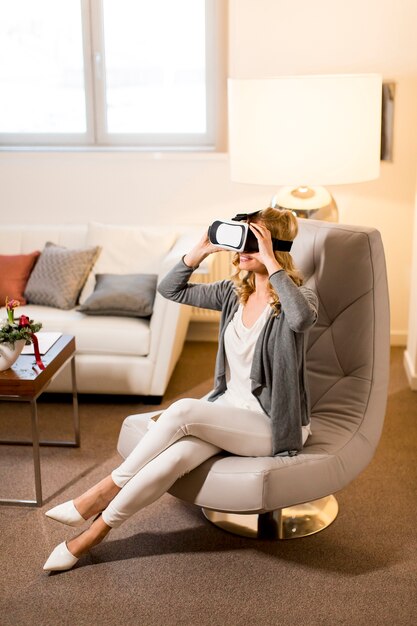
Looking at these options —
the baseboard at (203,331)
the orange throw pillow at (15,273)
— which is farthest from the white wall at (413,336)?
the orange throw pillow at (15,273)

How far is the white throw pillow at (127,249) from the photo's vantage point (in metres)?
4.13

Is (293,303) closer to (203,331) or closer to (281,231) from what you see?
(281,231)

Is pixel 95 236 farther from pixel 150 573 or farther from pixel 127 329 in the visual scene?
pixel 150 573

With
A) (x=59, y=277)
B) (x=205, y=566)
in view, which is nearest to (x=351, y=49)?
(x=59, y=277)

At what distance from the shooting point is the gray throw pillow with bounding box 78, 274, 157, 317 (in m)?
3.86

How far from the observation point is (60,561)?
2604 mm

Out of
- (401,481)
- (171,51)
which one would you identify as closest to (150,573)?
(401,481)

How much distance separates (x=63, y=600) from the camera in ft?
8.15

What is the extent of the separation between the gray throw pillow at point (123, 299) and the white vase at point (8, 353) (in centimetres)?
89

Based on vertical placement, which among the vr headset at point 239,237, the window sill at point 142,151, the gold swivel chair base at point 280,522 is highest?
the window sill at point 142,151

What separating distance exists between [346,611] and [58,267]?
7.44 ft

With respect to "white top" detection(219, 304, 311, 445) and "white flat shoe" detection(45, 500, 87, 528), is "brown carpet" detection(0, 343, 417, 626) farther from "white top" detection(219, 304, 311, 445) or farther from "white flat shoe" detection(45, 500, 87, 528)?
"white top" detection(219, 304, 311, 445)

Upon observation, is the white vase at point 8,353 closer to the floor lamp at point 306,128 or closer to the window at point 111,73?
the floor lamp at point 306,128

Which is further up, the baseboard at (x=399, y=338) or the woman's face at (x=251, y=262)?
the woman's face at (x=251, y=262)
